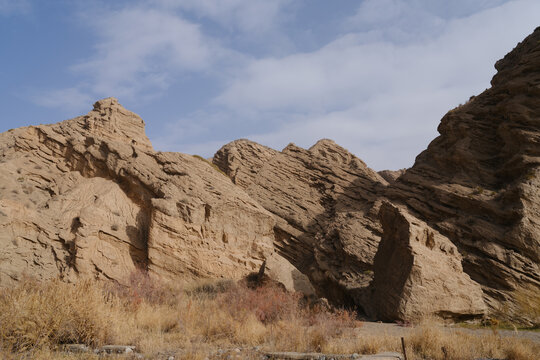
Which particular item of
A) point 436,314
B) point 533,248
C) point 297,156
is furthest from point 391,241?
point 297,156

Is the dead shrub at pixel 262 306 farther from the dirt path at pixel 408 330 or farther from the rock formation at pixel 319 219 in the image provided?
the rock formation at pixel 319 219

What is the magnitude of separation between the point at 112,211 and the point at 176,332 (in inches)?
452

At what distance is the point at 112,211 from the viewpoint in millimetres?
20656

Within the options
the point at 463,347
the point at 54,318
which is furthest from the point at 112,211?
the point at 463,347

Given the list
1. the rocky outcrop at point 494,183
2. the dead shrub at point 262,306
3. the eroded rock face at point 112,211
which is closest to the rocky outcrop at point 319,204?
the eroded rock face at point 112,211

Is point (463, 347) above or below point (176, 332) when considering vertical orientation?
below

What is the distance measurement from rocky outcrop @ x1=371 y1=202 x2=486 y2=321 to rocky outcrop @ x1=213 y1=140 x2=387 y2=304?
3905 mm

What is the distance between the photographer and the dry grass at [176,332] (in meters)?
8.15

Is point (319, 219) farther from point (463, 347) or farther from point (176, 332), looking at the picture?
point (463, 347)

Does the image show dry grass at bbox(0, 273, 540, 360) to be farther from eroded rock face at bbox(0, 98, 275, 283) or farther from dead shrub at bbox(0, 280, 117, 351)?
eroded rock face at bbox(0, 98, 275, 283)

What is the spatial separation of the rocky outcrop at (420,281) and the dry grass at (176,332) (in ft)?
13.0

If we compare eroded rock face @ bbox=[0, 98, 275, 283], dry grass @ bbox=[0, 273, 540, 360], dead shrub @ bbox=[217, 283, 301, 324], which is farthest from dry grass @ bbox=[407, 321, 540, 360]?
eroded rock face @ bbox=[0, 98, 275, 283]

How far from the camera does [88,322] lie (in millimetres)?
9023

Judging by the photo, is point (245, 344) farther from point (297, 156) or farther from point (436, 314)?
point (297, 156)
